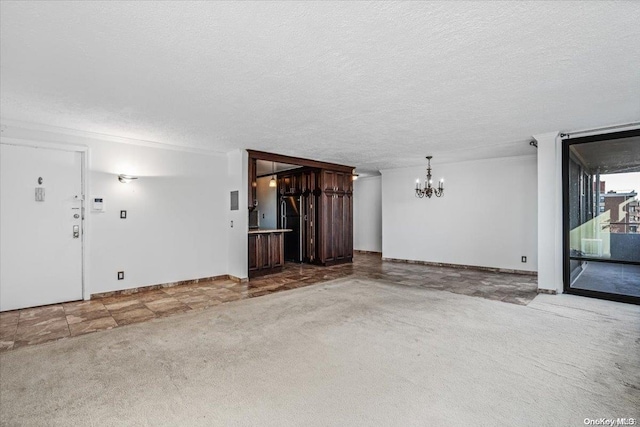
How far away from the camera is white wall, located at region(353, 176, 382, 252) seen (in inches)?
384

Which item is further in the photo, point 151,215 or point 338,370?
point 151,215

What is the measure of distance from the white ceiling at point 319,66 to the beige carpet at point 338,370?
242cm

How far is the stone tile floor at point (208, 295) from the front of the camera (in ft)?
11.6

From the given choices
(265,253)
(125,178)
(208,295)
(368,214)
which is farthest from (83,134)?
(368,214)

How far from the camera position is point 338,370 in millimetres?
2521

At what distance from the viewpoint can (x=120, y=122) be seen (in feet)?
13.6

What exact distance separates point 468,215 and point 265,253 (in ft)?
15.2

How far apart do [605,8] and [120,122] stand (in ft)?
15.8

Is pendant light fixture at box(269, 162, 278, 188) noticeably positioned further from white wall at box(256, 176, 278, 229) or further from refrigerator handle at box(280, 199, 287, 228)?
refrigerator handle at box(280, 199, 287, 228)

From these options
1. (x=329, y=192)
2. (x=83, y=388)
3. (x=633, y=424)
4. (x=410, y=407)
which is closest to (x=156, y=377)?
(x=83, y=388)

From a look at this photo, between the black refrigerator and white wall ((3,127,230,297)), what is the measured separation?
2.43 meters

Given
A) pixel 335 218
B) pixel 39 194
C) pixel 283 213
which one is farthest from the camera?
pixel 283 213

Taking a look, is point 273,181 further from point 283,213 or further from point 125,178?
point 125,178

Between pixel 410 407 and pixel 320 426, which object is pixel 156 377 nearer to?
pixel 320 426
